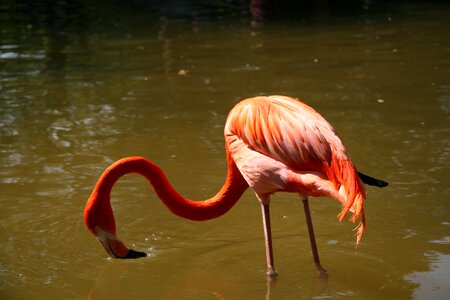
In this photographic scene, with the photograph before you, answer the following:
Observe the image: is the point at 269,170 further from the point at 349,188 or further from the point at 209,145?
the point at 209,145

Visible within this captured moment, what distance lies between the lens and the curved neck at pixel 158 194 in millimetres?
3941

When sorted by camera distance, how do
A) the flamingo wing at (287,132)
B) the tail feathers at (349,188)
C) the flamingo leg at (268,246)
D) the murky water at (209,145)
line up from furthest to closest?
the murky water at (209,145) → the flamingo leg at (268,246) → the flamingo wing at (287,132) → the tail feathers at (349,188)

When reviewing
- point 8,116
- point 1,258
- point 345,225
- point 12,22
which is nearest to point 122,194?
point 1,258

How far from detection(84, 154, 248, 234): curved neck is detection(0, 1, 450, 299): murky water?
38 cm

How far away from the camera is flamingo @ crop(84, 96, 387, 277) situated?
387 cm

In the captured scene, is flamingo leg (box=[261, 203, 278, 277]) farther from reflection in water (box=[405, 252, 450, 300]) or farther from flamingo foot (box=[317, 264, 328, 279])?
reflection in water (box=[405, 252, 450, 300])

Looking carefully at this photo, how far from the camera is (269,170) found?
4062 mm

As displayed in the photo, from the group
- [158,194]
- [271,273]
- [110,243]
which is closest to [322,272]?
[271,273]

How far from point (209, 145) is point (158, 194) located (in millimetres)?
2157

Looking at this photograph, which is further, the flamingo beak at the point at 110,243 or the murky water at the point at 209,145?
the murky water at the point at 209,145

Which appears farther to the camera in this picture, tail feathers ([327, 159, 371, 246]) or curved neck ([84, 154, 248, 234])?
curved neck ([84, 154, 248, 234])

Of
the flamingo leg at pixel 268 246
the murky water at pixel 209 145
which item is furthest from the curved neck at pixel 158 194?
the murky water at pixel 209 145

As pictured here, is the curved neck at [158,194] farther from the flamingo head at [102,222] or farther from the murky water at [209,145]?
the murky water at [209,145]

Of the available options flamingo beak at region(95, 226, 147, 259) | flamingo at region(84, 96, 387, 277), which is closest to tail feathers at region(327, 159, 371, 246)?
flamingo at region(84, 96, 387, 277)
